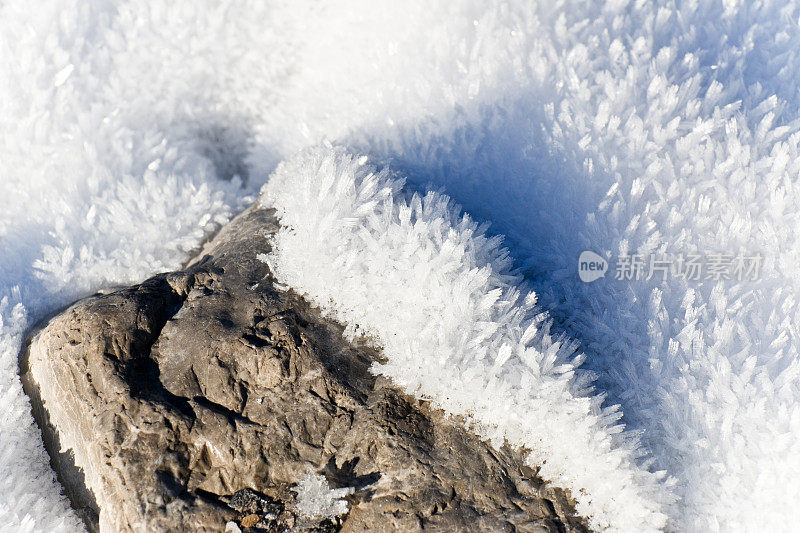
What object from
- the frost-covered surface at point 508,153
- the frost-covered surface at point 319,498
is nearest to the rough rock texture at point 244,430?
the frost-covered surface at point 319,498

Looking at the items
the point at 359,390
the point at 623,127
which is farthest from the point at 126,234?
the point at 623,127

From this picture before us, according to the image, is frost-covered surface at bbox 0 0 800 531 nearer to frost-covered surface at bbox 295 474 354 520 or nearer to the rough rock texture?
the rough rock texture

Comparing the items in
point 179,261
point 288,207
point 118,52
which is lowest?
point 179,261

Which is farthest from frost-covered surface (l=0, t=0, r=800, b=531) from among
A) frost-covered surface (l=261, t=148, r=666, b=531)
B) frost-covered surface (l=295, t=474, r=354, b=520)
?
frost-covered surface (l=295, t=474, r=354, b=520)

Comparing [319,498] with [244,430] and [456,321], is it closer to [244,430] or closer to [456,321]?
[244,430]

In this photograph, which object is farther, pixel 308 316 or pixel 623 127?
pixel 623 127

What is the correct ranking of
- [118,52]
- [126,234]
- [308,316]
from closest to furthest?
1. [308,316]
2. [126,234]
3. [118,52]

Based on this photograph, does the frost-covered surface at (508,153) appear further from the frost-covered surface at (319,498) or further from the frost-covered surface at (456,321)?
the frost-covered surface at (319,498)

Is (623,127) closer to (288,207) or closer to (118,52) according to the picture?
(288,207)
